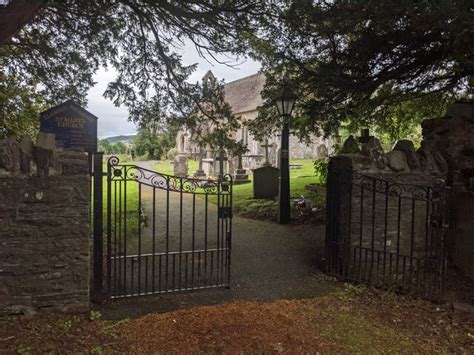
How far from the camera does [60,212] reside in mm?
3729

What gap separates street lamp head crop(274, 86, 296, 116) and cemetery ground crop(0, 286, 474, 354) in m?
4.83

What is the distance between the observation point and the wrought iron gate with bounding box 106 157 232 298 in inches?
169

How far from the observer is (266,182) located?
1162cm

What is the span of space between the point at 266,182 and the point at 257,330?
26.8ft

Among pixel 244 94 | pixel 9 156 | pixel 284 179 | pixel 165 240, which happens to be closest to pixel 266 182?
pixel 284 179

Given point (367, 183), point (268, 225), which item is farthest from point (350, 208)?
point (268, 225)

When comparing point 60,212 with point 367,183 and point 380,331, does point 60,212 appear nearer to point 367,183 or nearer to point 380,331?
point 380,331

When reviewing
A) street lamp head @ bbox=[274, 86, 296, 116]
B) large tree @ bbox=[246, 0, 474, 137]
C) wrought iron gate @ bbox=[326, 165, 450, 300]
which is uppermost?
large tree @ bbox=[246, 0, 474, 137]

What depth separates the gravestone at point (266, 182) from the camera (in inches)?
454

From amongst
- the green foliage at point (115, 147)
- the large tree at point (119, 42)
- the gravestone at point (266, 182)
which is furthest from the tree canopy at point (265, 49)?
the green foliage at point (115, 147)

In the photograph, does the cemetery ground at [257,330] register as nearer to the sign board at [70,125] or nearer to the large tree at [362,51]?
the sign board at [70,125]

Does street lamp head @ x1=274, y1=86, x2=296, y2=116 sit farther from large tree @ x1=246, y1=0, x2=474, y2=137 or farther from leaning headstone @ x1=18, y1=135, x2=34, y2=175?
leaning headstone @ x1=18, y1=135, x2=34, y2=175

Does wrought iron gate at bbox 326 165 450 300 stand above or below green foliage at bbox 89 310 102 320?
above

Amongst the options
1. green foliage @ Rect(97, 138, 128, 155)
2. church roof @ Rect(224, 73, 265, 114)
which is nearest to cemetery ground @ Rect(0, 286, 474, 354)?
church roof @ Rect(224, 73, 265, 114)
